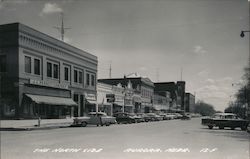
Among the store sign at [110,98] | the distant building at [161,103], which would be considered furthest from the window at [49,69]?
the distant building at [161,103]

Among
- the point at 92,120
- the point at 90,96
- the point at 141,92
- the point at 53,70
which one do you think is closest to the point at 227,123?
the point at 92,120

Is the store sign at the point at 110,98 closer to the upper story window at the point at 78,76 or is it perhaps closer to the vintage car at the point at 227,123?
the upper story window at the point at 78,76

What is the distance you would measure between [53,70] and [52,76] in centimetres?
57

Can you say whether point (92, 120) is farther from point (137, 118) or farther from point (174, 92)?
point (174, 92)

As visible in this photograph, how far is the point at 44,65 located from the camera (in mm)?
28469

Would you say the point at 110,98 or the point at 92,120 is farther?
the point at 110,98

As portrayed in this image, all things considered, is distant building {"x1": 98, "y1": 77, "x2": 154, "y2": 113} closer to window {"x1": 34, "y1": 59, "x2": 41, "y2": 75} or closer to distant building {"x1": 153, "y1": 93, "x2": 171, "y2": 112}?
distant building {"x1": 153, "y1": 93, "x2": 171, "y2": 112}

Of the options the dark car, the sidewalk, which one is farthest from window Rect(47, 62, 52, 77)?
the dark car

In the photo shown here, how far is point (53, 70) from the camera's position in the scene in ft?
101

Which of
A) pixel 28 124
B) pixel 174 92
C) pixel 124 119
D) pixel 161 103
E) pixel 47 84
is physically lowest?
pixel 161 103

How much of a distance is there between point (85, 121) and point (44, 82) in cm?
581

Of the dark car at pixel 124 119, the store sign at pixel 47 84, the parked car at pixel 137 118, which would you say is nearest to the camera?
the store sign at pixel 47 84

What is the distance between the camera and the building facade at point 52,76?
21.9 m

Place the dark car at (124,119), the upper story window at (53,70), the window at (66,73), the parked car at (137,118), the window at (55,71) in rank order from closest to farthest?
the upper story window at (53,70)
the window at (55,71)
the dark car at (124,119)
the window at (66,73)
the parked car at (137,118)
